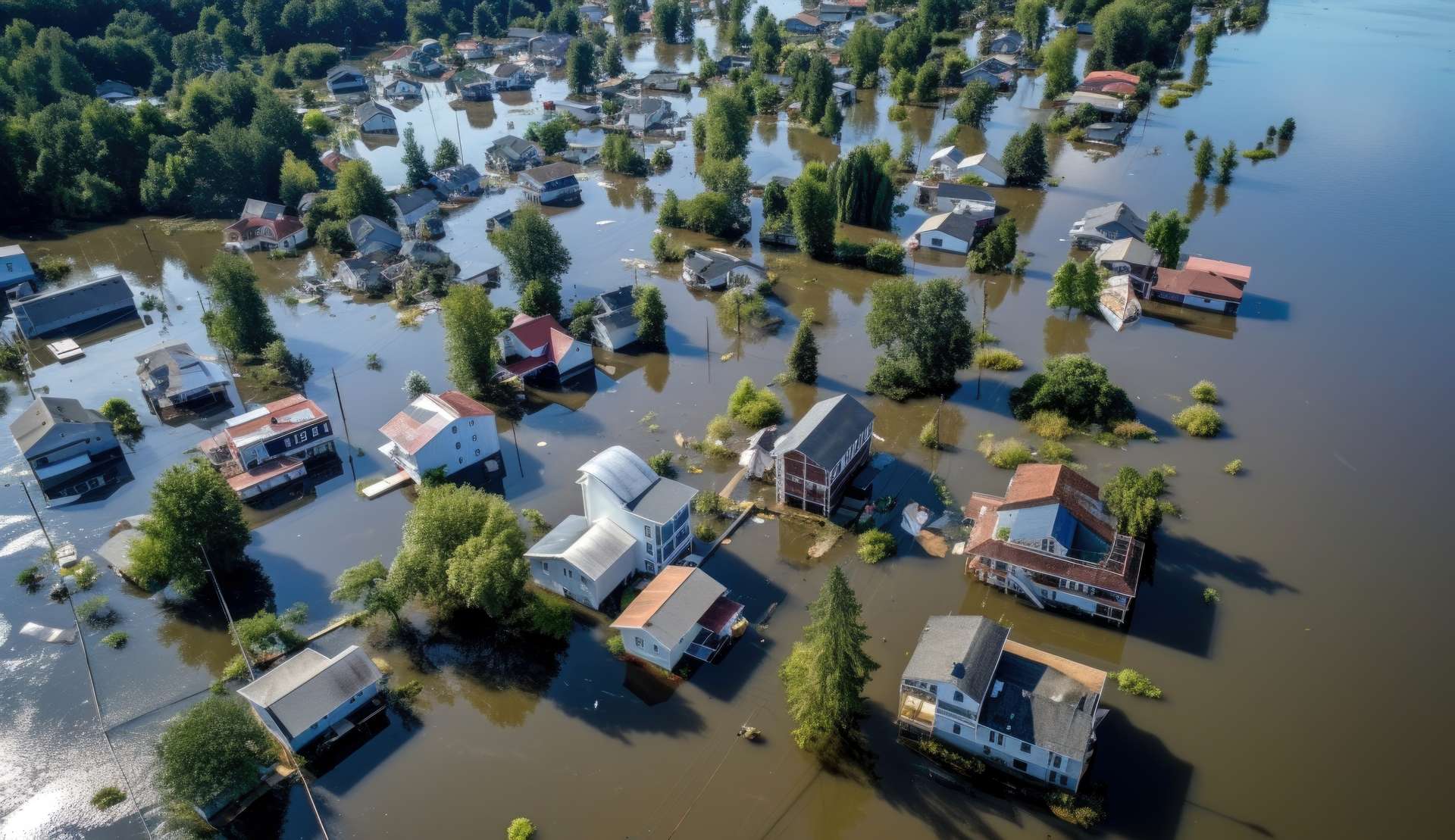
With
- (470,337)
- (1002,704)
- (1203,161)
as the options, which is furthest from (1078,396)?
(1203,161)

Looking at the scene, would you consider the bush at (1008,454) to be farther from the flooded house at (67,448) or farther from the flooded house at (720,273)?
the flooded house at (67,448)

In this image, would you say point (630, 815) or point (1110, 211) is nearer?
point (630, 815)

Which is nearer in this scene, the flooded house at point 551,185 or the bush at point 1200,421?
the bush at point 1200,421

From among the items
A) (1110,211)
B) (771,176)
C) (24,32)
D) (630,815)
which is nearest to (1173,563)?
(630,815)

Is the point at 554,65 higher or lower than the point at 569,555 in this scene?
higher

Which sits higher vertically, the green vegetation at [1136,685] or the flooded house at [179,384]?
the flooded house at [179,384]

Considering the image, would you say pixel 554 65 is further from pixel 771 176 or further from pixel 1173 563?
pixel 1173 563

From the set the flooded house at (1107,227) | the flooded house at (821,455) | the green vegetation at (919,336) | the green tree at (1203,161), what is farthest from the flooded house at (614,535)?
the green tree at (1203,161)
